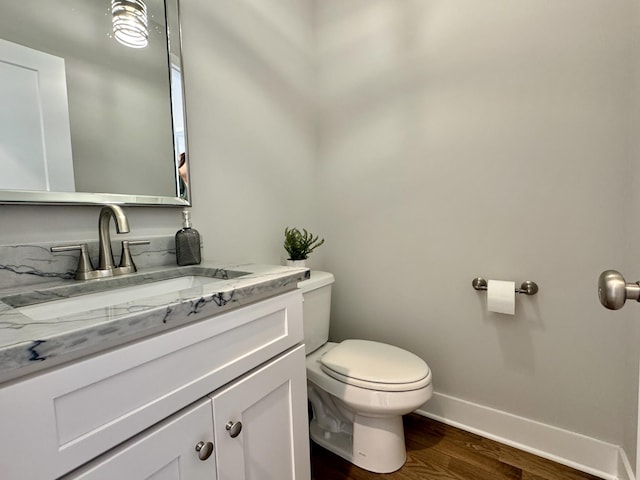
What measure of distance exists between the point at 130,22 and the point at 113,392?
3.77 feet

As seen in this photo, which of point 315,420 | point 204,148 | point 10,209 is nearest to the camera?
point 10,209

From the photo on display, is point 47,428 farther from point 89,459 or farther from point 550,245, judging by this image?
point 550,245

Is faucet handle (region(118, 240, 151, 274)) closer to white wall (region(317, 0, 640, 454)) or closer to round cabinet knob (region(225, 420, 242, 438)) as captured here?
round cabinet knob (region(225, 420, 242, 438))

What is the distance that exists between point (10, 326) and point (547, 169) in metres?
1.61

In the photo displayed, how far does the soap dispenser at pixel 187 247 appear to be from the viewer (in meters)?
1.07

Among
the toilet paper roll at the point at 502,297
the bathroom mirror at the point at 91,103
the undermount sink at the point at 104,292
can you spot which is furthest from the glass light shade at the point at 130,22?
the toilet paper roll at the point at 502,297

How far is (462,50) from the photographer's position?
136cm

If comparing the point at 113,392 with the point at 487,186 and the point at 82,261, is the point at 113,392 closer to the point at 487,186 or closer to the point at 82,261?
the point at 82,261

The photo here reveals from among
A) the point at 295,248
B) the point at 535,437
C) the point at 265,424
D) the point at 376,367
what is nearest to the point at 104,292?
the point at 265,424

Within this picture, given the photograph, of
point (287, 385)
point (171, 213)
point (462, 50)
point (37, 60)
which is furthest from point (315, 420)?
point (462, 50)

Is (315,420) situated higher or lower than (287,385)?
lower

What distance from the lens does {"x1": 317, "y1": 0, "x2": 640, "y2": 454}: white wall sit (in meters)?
1.14

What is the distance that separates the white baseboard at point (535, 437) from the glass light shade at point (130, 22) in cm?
196

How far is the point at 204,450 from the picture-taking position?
63 cm
